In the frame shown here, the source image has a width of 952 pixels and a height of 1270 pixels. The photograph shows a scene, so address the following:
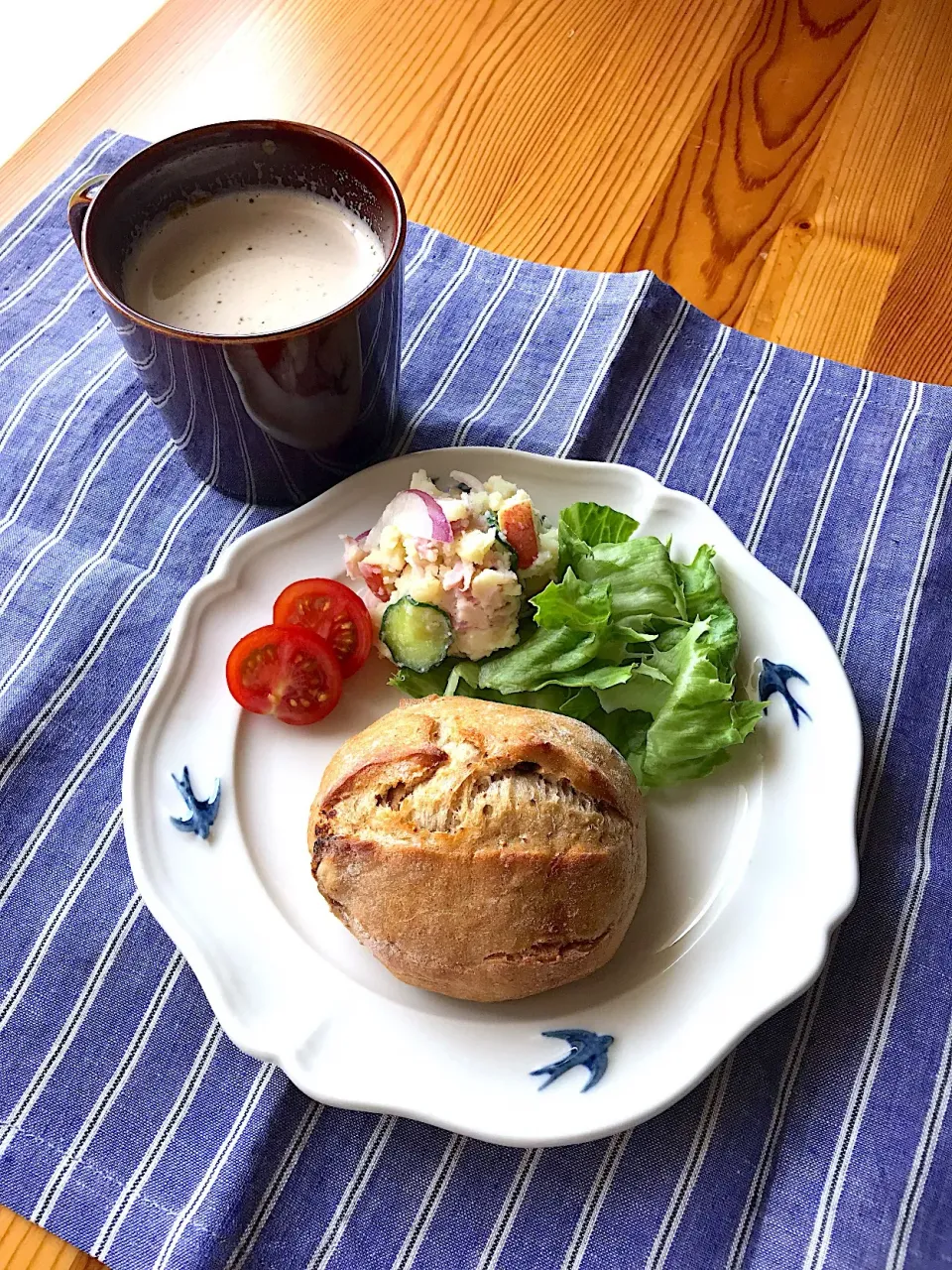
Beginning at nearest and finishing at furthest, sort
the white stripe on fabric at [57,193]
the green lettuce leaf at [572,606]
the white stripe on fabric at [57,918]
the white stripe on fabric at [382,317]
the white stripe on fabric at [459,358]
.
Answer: the white stripe on fabric at [57,918] < the green lettuce leaf at [572,606] < the white stripe on fabric at [382,317] < the white stripe on fabric at [459,358] < the white stripe on fabric at [57,193]

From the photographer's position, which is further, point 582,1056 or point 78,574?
point 78,574

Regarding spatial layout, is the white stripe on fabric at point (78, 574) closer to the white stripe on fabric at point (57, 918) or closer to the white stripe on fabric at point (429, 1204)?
the white stripe on fabric at point (57, 918)

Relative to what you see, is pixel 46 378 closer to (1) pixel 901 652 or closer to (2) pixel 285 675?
(2) pixel 285 675

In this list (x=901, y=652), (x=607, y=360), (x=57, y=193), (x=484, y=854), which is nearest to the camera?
(x=484, y=854)

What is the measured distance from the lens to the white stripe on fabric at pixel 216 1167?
4.58ft

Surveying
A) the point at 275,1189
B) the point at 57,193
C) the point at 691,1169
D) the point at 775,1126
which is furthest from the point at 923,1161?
the point at 57,193

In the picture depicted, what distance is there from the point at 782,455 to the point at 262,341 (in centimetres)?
105

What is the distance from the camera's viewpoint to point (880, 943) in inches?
63.0

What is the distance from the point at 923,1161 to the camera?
1.45 metres

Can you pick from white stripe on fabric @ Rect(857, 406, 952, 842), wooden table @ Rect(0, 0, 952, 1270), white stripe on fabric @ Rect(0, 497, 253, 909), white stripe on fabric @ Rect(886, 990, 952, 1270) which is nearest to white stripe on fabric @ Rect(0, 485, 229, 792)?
white stripe on fabric @ Rect(0, 497, 253, 909)

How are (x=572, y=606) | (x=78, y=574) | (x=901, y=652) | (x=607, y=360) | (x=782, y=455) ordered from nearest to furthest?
(x=572, y=606), (x=901, y=652), (x=78, y=574), (x=782, y=455), (x=607, y=360)

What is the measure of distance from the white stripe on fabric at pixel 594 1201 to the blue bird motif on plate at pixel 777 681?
670 mm

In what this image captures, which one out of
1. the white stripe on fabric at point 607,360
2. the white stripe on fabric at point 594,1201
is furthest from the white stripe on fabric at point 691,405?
the white stripe on fabric at point 594,1201

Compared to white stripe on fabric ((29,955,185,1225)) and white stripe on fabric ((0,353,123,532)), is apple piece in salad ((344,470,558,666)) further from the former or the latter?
white stripe on fabric ((0,353,123,532))
